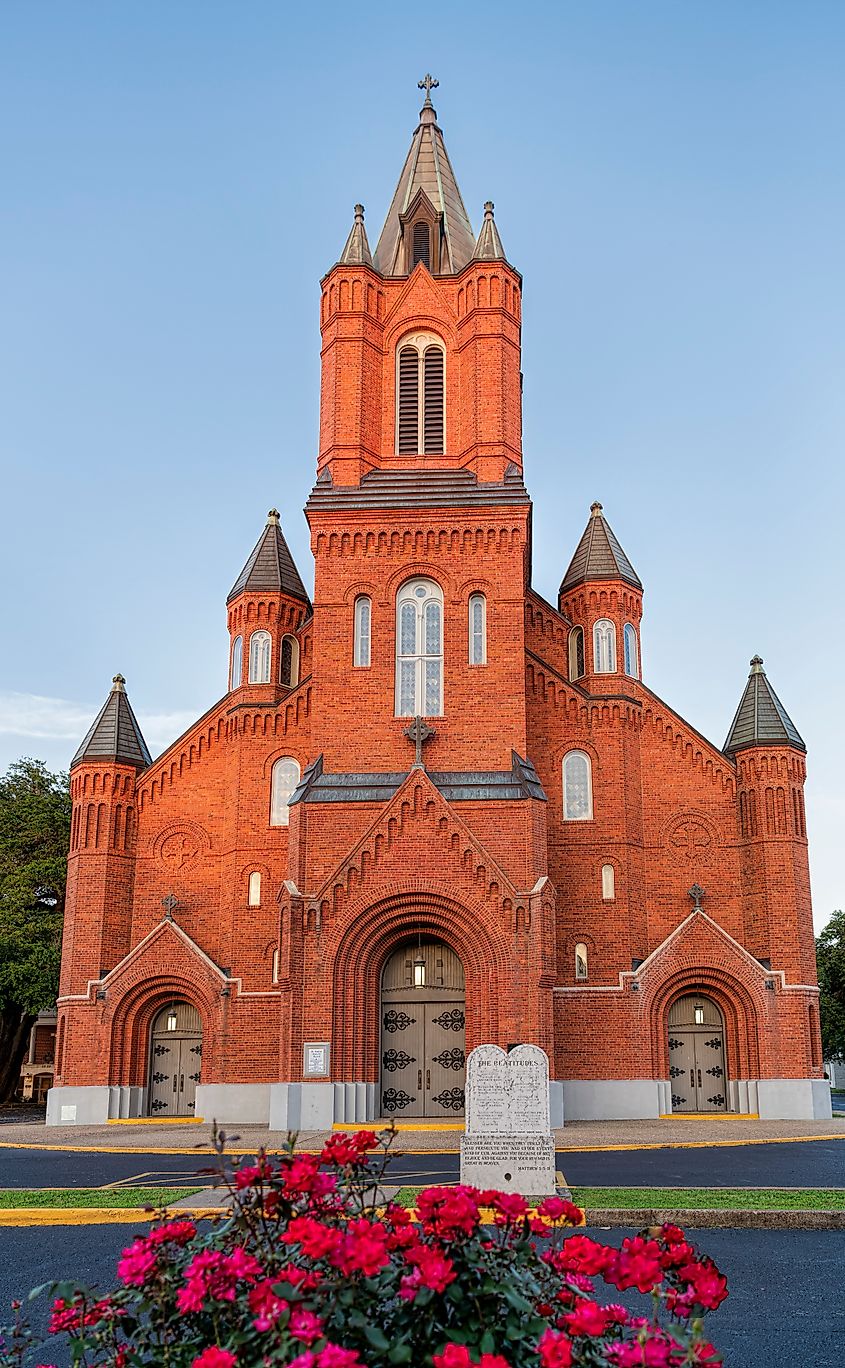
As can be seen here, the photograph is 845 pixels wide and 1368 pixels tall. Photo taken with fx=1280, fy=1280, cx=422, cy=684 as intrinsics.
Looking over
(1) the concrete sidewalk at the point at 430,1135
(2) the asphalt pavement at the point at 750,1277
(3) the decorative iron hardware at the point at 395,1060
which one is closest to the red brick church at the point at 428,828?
(3) the decorative iron hardware at the point at 395,1060

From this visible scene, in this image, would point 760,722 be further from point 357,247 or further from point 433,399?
point 357,247

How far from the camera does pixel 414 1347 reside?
15.4 feet

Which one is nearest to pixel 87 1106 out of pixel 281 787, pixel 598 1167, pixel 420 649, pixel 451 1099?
pixel 281 787

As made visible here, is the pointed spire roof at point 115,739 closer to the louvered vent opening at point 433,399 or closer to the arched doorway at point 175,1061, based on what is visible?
the arched doorway at point 175,1061

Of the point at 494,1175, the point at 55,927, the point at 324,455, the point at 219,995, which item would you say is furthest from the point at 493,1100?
the point at 55,927

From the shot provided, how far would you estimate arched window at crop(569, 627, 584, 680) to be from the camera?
36.7m

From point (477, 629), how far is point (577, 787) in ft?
17.4

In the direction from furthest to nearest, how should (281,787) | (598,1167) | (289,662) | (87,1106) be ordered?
(289,662), (281,787), (87,1106), (598,1167)

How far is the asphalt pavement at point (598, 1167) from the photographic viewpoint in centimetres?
1733

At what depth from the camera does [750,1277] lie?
1101 cm

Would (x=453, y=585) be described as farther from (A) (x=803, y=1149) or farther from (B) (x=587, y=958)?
(A) (x=803, y=1149)

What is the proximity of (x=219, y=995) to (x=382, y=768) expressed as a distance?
7.47 metres

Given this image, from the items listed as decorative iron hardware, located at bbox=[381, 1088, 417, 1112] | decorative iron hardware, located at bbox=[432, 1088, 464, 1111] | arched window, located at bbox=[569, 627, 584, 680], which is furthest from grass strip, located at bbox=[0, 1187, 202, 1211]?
arched window, located at bbox=[569, 627, 584, 680]

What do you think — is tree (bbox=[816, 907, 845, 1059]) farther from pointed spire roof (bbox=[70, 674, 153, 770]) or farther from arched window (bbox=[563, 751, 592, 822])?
pointed spire roof (bbox=[70, 674, 153, 770])
